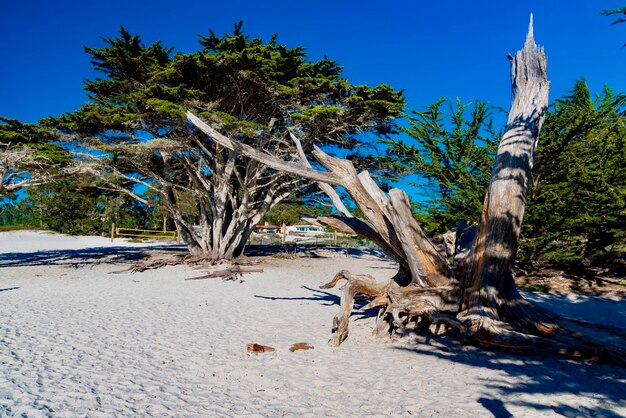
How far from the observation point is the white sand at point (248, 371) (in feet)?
10.0

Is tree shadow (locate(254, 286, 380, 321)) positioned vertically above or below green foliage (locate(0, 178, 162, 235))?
below

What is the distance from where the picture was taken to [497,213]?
4641 mm

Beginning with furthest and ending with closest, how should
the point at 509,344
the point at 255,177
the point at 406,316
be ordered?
the point at 255,177, the point at 406,316, the point at 509,344

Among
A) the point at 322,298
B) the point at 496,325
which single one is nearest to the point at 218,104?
the point at 322,298

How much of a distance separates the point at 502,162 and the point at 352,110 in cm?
914

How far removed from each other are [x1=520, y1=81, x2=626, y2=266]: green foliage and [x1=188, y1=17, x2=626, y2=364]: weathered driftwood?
237 inches

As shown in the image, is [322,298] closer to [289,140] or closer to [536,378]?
[536,378]

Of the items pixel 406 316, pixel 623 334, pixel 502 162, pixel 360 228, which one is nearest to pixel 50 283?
pixel 360 228

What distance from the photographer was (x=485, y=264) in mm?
4652

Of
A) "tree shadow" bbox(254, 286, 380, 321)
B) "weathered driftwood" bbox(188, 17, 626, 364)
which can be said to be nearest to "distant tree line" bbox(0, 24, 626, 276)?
"tree shadow" bbox(254, 286, 380, 321)

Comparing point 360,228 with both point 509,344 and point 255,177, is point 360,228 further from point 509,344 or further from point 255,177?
point 255,177

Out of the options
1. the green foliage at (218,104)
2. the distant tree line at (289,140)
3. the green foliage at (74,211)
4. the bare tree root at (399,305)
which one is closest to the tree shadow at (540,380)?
the bare tree root at (399,305)

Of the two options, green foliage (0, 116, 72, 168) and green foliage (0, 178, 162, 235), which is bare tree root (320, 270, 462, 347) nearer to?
green foliage (0, 116, 72, 168)

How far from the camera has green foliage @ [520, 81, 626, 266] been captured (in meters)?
9.80
